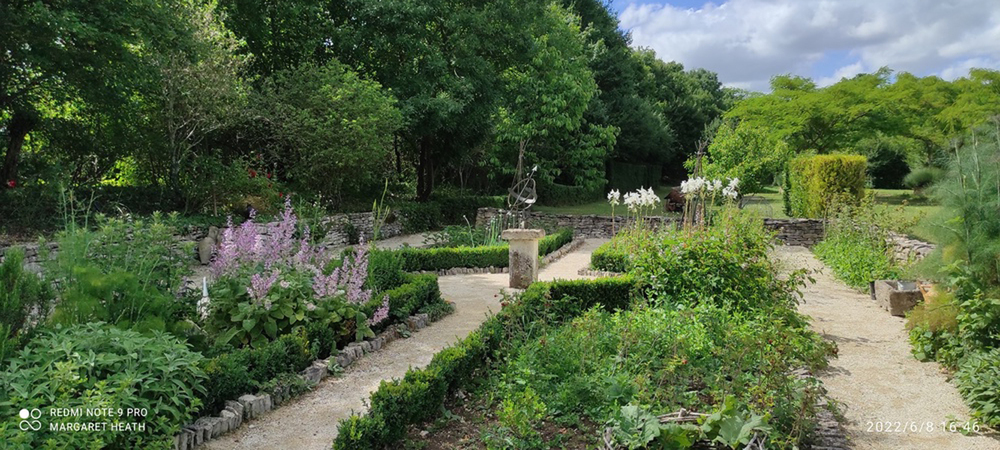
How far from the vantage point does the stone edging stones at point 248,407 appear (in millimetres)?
3684

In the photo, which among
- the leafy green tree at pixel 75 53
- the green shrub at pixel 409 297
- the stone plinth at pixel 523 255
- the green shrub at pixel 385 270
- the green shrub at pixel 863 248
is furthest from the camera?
the leafy green tree at pixel 75 53

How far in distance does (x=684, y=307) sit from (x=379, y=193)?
1284 centimetres

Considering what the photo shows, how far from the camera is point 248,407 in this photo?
4.14 metres

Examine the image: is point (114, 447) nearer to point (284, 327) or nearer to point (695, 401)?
point (284, 327)

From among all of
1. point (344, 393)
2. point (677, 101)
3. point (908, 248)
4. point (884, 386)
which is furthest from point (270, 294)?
point (677, 101)

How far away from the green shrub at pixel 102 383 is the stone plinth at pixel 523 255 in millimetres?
5029

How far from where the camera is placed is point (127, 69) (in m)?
10.1

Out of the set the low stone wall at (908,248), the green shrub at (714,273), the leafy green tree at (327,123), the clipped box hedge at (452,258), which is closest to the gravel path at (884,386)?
the green shrub at (714,273)

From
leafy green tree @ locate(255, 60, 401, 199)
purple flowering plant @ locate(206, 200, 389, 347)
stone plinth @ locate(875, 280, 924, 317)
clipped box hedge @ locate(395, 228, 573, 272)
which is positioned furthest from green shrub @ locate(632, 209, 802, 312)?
leafy green tree @ locate(255, 60, 401, 199)

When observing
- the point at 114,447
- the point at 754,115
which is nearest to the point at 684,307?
the point at 114,447

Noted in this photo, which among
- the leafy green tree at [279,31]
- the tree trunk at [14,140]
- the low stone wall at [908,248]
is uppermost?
the leafy green tree at [279,31]

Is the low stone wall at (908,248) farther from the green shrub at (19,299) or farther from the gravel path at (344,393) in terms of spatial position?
the green shrub at (19,299)

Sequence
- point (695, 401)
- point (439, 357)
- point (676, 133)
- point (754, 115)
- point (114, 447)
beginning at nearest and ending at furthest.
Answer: point (114, 447) → point (695, 401) → point (439, 357) → point (754, 115) → point (676, 133)

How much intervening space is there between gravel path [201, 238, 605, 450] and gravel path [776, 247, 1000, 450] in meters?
3.13
